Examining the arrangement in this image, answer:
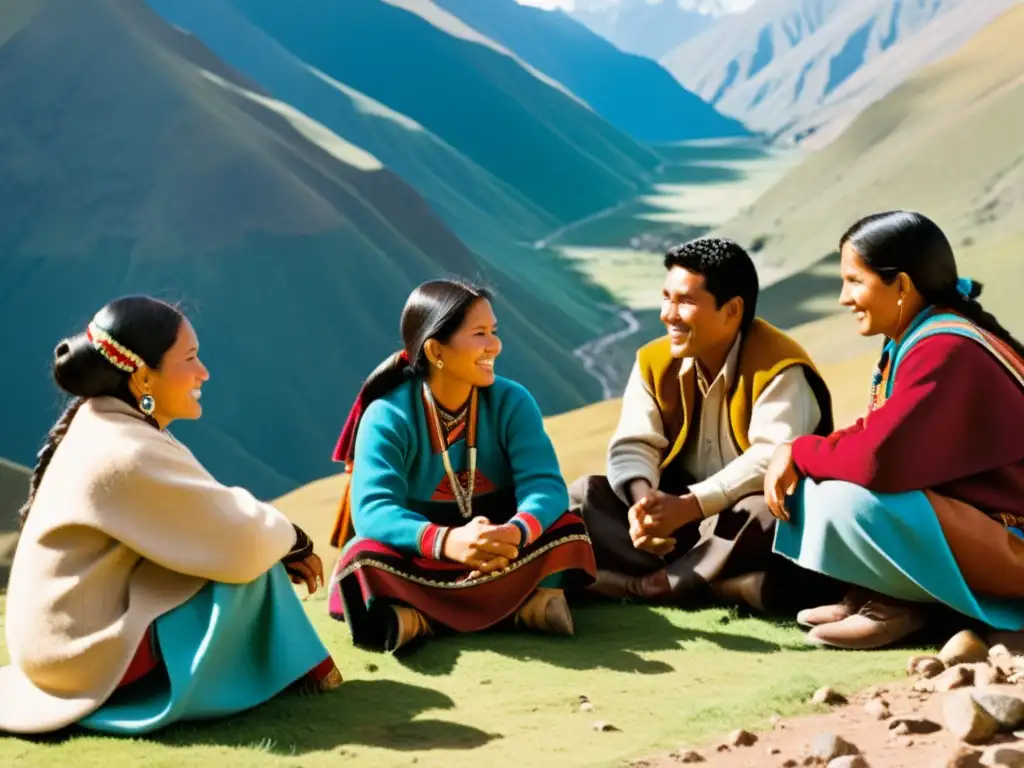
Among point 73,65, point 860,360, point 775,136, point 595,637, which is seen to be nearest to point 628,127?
point 775,136

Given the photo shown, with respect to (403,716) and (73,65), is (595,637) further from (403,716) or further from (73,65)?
(73,65)

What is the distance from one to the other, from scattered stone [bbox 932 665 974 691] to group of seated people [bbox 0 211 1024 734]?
30 centimetres

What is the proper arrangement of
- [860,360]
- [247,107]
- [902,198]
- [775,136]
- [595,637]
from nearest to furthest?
[595,637]
[860,360]
[247,107]
[902,198]
[775,136]

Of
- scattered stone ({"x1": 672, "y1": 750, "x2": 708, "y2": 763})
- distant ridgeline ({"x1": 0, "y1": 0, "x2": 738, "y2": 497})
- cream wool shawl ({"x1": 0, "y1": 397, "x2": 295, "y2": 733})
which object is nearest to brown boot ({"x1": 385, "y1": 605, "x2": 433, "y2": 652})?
cream wool shawl ({"x1": 0, "y1": 397, "x2": 295, "y2": 733})

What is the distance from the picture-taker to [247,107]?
1141 inches

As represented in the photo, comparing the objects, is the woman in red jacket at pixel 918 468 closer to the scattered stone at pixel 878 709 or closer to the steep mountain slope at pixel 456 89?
the scattered stone at pixel 878 709

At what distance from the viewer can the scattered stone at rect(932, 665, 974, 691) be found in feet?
11.3

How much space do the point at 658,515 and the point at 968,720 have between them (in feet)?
4.54

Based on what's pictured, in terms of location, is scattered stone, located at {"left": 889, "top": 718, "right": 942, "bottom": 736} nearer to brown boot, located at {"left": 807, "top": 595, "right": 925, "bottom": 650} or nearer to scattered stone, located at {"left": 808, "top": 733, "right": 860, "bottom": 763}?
scattered stone, located at {"left": 808, "top": 733, "right": 860, "bottom": 763}

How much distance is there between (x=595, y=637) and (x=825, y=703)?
3.17 ft

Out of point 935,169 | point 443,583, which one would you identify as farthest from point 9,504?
point 935,169

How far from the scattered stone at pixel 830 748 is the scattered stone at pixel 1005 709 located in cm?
34

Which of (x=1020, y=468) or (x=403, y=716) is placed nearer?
(x=403, y=716)

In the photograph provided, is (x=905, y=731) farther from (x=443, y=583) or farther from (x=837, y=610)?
(x=443, y=583)
